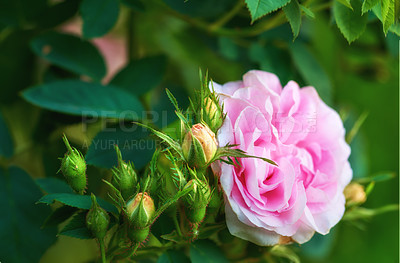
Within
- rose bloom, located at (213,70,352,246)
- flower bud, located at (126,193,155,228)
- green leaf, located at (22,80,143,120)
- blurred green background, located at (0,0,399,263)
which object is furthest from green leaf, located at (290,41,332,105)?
flower bud, located at (126,193,155,228)

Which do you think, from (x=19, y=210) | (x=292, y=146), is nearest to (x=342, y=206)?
(x=292, y=146)

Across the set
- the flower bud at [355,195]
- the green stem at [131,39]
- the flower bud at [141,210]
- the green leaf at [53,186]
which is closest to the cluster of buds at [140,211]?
the flower bud at [141,210]

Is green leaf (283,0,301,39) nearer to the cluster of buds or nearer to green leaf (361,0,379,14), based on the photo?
green leaf (361,0,379,14)

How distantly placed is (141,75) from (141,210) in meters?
0.30

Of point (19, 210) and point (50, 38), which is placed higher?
point (50, 38)

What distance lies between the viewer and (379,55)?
863 millimetres

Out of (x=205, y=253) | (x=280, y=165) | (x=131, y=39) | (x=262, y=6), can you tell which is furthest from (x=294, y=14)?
(x=131, y=39)

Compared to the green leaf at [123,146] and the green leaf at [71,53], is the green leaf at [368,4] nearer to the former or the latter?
the green leaf at [123,146]

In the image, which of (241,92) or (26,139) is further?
(26,139)

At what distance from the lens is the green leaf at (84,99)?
51 centimetres

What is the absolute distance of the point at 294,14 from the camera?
416 mm

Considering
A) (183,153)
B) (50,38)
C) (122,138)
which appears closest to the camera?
(183,153)

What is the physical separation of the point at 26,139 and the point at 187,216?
0.41 meters

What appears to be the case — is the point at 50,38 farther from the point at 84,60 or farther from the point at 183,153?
the point at 183,153
